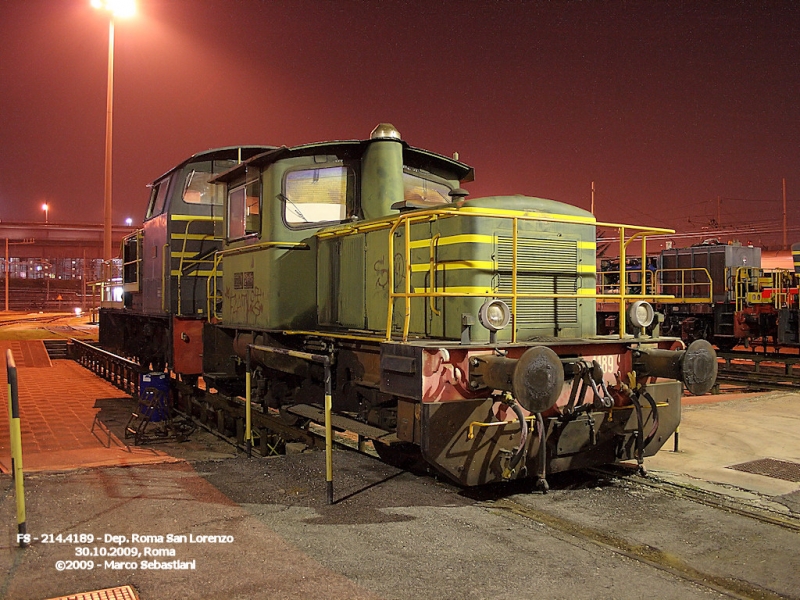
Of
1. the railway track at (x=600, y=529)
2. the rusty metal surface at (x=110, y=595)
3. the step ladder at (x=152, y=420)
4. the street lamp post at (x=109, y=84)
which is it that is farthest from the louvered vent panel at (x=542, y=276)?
the street lamp post at (x=109, y=84)

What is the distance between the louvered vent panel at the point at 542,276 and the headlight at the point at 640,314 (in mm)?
516

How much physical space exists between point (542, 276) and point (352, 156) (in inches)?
108

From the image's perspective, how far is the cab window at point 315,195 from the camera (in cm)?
758

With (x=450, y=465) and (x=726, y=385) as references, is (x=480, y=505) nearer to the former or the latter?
(x=450, y=465)

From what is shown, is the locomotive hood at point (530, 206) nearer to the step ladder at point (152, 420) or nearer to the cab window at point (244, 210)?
the cab window at point (244, 210)

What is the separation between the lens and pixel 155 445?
8875 millimetres

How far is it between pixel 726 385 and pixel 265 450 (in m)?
11.3

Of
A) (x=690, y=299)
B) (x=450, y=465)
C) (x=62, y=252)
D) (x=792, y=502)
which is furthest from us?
(x=62, y=252)

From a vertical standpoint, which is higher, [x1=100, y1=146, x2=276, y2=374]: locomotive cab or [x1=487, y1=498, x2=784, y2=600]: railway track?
[x1=100, y1=146, x2=276, y2=374]: locomotive cab

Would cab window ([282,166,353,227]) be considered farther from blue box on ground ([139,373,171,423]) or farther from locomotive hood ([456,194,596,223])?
blue box on ground ([139,373,171,423])

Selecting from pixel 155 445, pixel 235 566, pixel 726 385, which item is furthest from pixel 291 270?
pixel 726 385

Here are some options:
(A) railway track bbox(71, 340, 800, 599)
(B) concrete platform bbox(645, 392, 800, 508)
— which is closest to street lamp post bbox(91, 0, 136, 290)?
(A) railway track bbox(71, 340, 800, 599)

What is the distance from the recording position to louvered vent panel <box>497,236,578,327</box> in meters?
6.02

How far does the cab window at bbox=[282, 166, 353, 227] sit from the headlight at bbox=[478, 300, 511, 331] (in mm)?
2855
